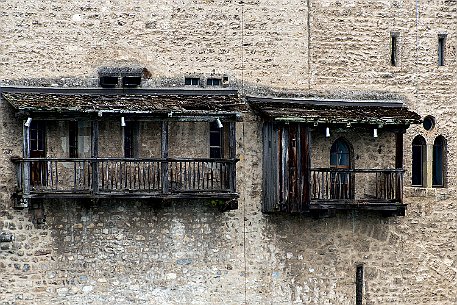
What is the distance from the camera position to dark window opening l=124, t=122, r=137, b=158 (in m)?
30.8

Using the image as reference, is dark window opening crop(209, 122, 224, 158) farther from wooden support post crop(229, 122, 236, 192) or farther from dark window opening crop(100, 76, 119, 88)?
dark window opening crop(100, 76, 119, 88)

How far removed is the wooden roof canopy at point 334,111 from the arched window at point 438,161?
146 cm

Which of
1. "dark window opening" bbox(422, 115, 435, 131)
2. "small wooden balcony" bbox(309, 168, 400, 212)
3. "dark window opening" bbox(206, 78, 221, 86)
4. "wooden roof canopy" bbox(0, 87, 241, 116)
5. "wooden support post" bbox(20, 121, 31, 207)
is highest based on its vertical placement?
"dark window opening" bbox(206, 78, 221, 86)

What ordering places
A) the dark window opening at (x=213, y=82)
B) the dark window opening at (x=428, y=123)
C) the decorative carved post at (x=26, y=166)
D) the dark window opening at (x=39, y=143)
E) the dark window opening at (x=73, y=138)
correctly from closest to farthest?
1. the decorative carved post at (x=26, y=166)
2. the dark window opening at (x=39, y=143)
3. the dark window opening at (x=73, y=138)
4. the dark window opening at (x=213, y=82)
5. the dark window opening at (x=428, y=123)

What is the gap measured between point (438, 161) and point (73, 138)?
371 inches

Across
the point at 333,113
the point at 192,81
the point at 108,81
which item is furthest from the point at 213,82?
the point at 333,113

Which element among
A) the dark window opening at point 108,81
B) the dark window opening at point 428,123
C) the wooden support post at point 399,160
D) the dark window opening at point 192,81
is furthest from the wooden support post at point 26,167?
the dark window opening at point 428,123

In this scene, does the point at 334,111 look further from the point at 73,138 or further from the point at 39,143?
the point at 39,143

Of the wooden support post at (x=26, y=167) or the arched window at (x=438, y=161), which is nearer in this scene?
the wooden support post at (x=26, y=167)

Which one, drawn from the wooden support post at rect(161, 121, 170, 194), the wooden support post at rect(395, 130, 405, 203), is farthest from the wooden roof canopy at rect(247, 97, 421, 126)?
the wooden support post at rect(161, 121, 170, 194)

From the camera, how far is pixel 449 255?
3303 centimetres

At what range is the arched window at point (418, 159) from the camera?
33.0m

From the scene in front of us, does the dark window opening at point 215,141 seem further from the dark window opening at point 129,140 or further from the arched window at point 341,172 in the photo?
the arched window at point 341,172

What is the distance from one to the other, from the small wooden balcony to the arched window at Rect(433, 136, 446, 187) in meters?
1.71
